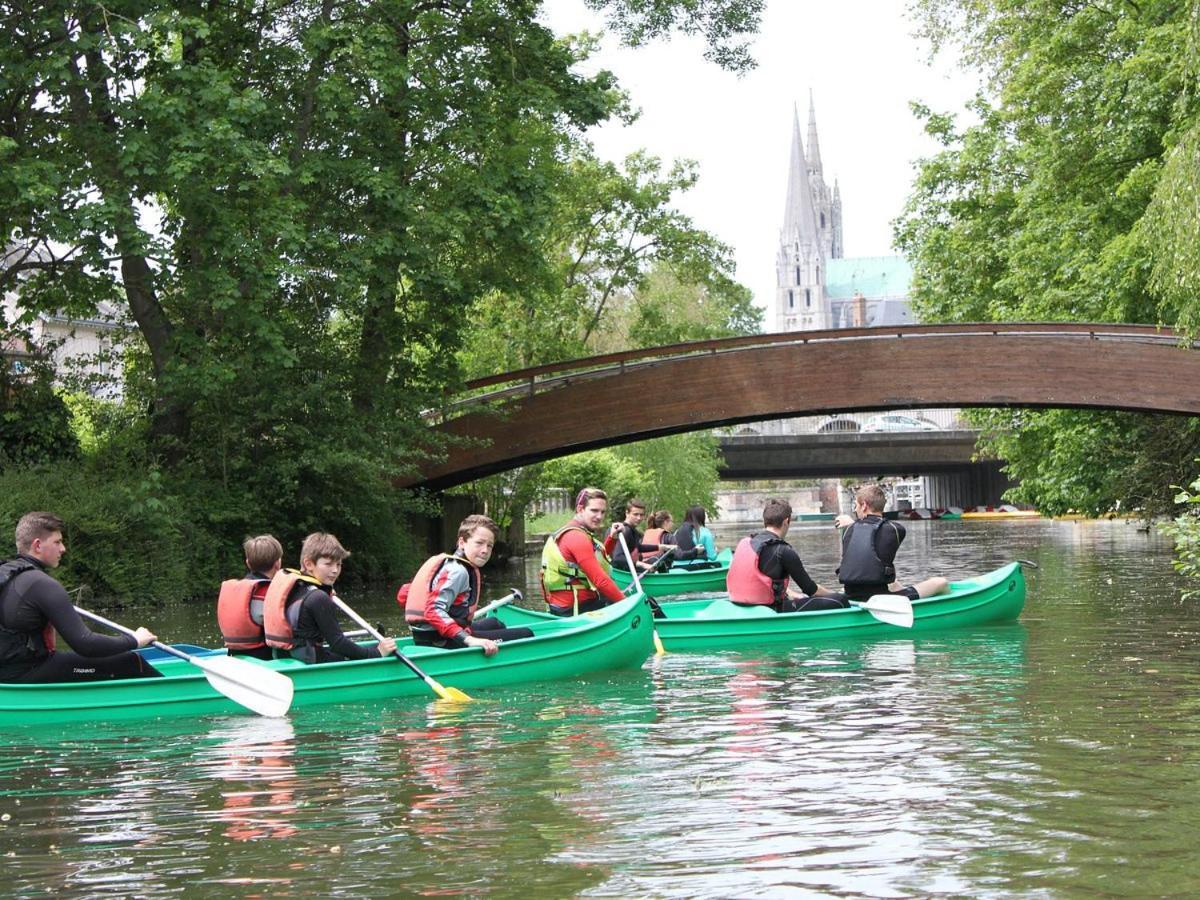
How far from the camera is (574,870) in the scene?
6.19 metres

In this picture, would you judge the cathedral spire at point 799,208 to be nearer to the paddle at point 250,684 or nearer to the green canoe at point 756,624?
the green canoe at point 756,624

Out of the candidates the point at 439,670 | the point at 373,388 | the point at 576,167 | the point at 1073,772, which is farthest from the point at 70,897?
the point at 576,167

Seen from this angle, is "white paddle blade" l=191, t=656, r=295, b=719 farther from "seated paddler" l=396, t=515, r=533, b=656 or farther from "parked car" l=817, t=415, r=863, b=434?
"parked car" l=817, t=415, r=863, b=434

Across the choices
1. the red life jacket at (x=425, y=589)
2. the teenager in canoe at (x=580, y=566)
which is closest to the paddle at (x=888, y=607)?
the teenager in canoe at (x=580, y=566)

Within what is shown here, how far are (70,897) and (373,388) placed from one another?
17.4m

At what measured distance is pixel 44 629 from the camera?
1021 centimetres

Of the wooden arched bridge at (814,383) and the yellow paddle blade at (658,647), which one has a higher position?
the wooden arched bridge at (814,383)

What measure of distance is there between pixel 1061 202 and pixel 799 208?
13206cm

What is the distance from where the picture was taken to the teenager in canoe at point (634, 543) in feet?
63.4

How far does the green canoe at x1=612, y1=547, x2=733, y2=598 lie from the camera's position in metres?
20.7

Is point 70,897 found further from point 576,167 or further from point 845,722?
point 576,167

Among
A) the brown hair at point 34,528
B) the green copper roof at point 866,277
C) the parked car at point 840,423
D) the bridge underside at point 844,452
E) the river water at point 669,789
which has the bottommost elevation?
the river water at point 669,789

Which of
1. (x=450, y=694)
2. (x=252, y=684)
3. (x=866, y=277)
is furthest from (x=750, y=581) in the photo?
(x=866, y=277)

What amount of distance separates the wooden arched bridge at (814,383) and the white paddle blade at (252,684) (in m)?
13.6
